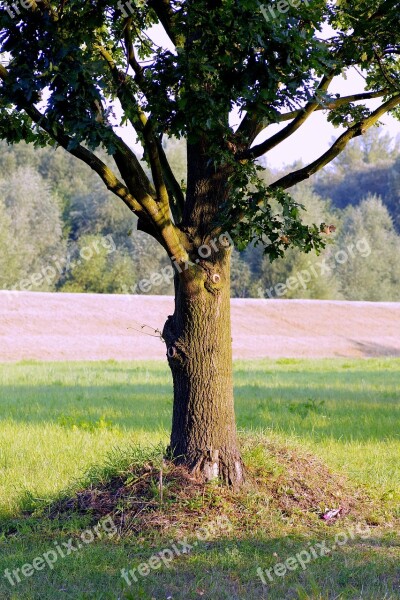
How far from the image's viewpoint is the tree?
530cm

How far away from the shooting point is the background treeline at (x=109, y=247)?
51.3 m

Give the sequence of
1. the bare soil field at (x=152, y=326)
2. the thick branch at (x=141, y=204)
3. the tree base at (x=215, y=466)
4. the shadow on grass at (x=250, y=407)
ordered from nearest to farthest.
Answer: the thick branch at (x=141, y=204)
the tree base at (x=215, y=466)
the shadow on grass at (x=250, y=407)
the bare soil field at (x=152, y=326)

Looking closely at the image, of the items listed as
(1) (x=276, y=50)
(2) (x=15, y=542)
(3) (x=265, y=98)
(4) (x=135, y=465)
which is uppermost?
(1) (x=276, y=50)

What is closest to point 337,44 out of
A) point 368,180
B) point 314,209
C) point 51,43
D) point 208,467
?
point 51,43

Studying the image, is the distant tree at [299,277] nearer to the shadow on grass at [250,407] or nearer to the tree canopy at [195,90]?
the shadow on grass at [250,407]

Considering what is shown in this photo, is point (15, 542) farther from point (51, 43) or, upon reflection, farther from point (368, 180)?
point (368, 180)

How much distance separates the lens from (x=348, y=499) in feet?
22.3

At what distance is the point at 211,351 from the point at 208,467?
0.99 metres

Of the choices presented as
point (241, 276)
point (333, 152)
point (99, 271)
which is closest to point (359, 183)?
point (241, 276)

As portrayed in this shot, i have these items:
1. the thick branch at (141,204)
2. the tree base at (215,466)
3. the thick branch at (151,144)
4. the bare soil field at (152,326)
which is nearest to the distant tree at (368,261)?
the bare soil field at (152,326)

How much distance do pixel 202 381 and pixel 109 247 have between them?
43569mm

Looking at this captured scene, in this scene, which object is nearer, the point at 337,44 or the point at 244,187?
the point at 244,187

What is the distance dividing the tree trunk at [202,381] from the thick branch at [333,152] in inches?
37.4

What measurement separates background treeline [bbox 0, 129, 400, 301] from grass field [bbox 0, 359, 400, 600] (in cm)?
3377
